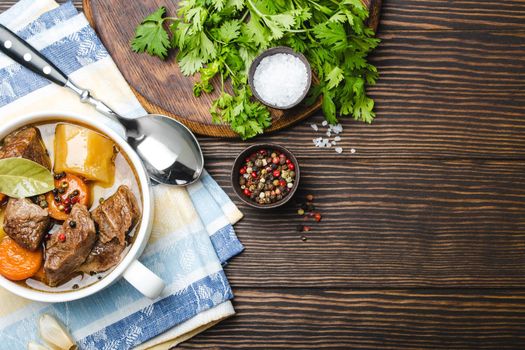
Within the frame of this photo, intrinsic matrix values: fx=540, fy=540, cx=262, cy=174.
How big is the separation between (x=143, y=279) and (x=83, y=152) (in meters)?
0.48

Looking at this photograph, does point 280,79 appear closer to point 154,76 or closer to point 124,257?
point 154,76

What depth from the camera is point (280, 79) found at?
207 cm

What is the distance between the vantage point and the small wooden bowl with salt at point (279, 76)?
80.9 inches

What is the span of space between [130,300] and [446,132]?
4.71 ft

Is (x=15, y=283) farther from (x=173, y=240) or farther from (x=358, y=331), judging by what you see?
(x=358, y=331)

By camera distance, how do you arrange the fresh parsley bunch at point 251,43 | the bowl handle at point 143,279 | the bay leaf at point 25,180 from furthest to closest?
the fresh parsley bunch at point 251,43, the bay leaf at point 25,180, the bowl handle at point 143,279

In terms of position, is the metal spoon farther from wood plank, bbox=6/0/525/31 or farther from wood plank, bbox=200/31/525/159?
wood plank, bbox=6/0/525/31

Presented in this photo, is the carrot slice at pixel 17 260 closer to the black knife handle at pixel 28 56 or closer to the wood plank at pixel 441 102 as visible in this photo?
the black knife handle at pixel 28 56

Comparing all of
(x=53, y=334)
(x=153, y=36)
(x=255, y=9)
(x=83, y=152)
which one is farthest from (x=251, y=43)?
(x=53, y=334)

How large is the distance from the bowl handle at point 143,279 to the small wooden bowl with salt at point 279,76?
30.3 inches

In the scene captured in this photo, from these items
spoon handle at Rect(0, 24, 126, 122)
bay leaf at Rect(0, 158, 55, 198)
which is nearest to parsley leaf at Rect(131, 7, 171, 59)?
spoon handle at Rect(0, 24, 126, 122)

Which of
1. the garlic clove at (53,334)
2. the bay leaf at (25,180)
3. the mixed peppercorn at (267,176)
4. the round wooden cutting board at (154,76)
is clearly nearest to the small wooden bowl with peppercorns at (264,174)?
the mixed peppercorn at (267,176)

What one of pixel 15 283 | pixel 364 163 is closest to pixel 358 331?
pixel 364 163

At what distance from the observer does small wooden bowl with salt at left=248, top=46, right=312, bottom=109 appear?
2.05 m
